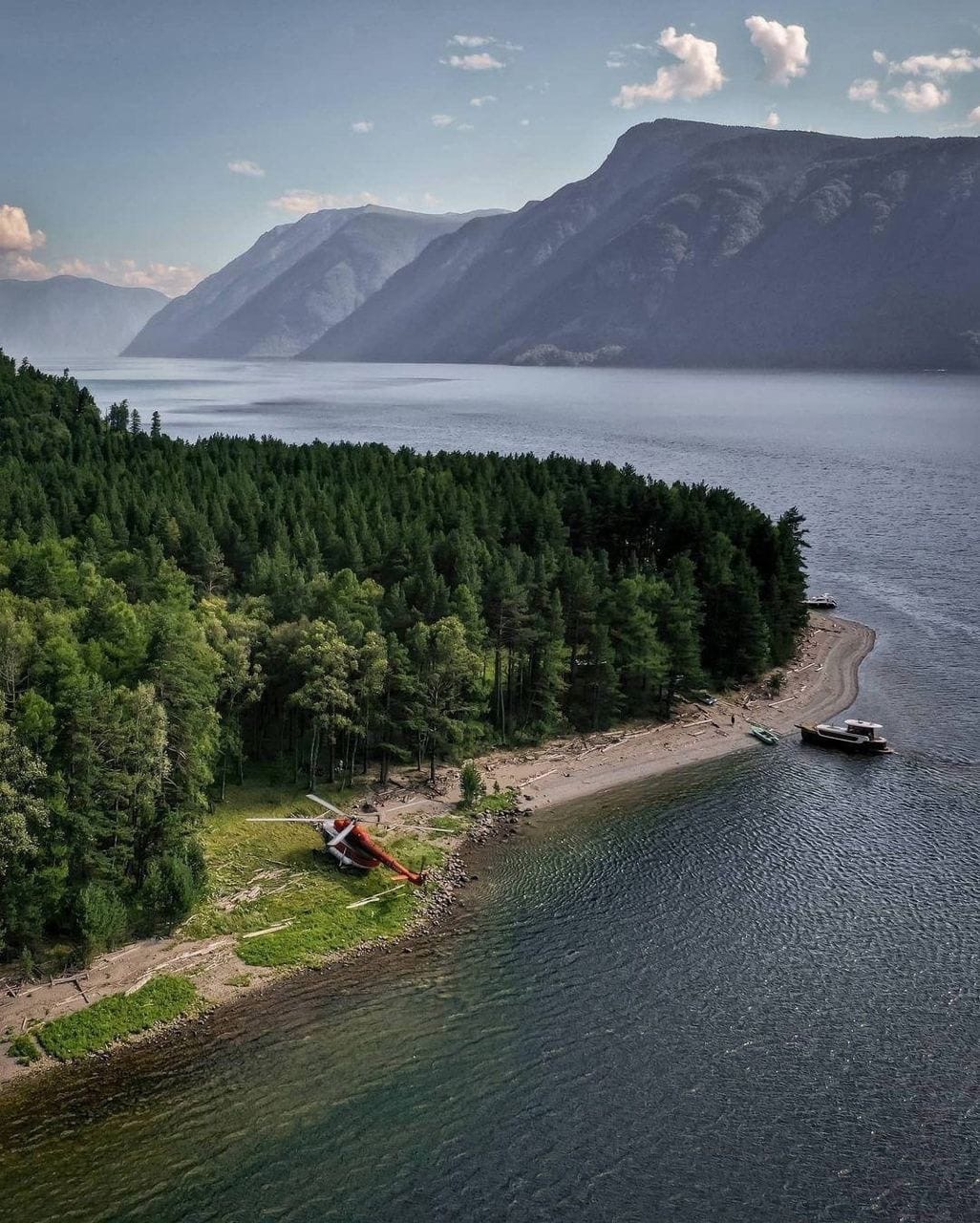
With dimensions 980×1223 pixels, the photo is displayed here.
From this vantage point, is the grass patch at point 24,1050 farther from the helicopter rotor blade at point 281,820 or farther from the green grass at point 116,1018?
the helicopter rotor blade at point 281,820

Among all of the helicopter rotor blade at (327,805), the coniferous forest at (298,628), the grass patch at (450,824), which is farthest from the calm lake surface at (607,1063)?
the coniferous forest at (298,628)

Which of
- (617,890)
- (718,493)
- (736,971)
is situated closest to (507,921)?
(617,890)

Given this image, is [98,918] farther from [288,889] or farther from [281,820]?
[281,820]

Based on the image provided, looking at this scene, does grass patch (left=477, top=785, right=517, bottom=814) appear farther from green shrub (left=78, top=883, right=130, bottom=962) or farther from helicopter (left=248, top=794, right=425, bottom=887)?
green shrub (left=78, top=883, right=130, bottom=962)

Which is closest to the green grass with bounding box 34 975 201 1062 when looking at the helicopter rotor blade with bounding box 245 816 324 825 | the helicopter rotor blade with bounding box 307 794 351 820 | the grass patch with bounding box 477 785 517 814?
the helicopter rotor blade with bounding box 245 816 324 825

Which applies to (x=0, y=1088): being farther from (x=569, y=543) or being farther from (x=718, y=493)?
(x=718, y=493)
